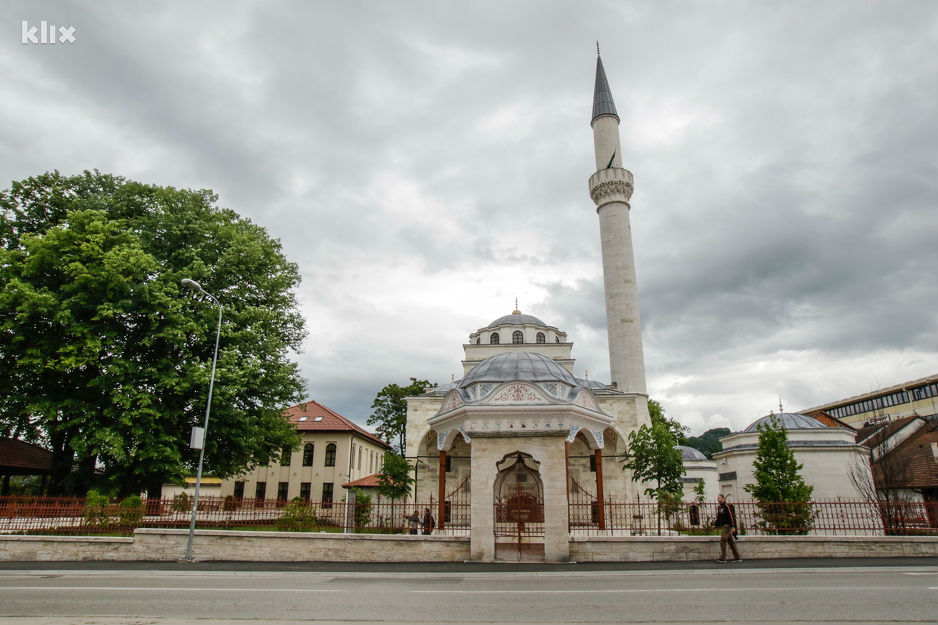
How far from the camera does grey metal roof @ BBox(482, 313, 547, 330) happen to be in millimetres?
33312

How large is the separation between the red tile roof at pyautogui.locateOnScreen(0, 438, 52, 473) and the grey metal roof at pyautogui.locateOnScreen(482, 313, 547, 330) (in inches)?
892

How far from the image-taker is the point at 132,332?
17.8 metres

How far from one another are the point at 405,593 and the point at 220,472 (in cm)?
1397

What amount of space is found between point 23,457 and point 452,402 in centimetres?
1768

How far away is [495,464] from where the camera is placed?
1216 centimetres

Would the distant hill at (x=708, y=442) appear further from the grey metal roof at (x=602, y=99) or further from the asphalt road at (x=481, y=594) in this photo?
the asphalt road at (x=481, y=594)

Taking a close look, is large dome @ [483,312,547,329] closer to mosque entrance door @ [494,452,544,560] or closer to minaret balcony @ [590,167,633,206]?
minaret balcony @ [590,167,633,206]

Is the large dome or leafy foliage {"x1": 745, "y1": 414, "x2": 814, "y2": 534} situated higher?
the large dome

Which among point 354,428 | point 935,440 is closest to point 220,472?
point 354,428

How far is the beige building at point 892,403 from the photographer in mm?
49844

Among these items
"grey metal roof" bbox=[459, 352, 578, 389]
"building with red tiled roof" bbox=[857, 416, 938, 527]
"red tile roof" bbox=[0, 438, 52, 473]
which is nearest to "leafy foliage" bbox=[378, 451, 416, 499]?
"grey metal roof" bbox=[459, 352, 578, 389]

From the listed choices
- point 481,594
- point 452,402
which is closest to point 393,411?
point 452,402

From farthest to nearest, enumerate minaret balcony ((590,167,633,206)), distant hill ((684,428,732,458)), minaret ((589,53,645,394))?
distant hill ((684,428,732,458)), minaret balcony ((590,167,633,206)), minaret ((589,53,645,394))

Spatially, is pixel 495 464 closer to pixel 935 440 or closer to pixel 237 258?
pixel 237 258
